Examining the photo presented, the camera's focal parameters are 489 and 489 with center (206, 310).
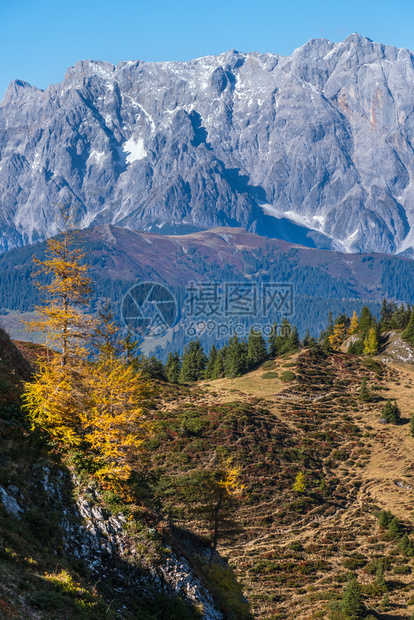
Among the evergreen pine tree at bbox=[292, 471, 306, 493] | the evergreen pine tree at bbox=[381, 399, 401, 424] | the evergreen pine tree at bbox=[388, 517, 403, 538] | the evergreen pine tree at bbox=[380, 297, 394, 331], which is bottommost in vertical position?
the evergreen pine tree at bbox=[388, 517, 403, 538]

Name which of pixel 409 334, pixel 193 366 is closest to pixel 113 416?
Result: pixel 409 334

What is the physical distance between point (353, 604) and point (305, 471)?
77.4 feet

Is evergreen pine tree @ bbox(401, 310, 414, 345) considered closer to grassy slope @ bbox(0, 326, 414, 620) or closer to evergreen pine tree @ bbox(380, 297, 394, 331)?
evergreen pine tree @ bbox(380, 297, 394, 331)

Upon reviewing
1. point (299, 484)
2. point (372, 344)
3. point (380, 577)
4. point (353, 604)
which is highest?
point (372, 344)

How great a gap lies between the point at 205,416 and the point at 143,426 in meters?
38.4

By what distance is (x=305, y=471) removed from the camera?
5997 centimetres

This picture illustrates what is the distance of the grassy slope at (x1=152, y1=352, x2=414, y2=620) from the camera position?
41.8m

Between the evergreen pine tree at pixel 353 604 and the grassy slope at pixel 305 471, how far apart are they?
1.90 metres

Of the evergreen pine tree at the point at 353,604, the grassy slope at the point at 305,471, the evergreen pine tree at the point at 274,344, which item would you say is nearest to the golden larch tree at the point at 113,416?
the grassy slope at the point at 305,471

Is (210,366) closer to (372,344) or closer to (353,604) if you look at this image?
(372,344)

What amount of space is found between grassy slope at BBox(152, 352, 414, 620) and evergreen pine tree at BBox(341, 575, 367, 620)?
190cm

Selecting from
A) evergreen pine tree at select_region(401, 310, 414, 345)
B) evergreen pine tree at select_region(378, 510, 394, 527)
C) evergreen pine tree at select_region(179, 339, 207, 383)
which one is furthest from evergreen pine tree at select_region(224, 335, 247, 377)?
evergreen pine tree at select_region(378, 510, 394, 527)

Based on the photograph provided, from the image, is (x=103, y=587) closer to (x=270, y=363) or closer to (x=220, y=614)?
(x=220, y=614)

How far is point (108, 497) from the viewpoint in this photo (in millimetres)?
26203
